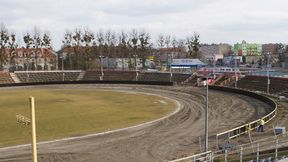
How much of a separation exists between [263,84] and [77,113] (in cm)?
4660

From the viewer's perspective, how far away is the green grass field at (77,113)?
39875mm

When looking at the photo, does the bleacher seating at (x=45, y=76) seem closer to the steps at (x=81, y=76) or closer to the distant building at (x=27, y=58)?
the steps at (x=81, y=76)

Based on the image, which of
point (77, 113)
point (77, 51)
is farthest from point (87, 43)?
point (77, 113)

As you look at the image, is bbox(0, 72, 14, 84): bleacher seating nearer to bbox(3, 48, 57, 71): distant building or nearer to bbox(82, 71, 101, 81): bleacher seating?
bbox(3, 48, 57, 71): distant building

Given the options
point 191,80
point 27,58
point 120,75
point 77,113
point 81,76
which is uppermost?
point 27,58

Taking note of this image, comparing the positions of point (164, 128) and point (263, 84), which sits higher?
point (263, 84)

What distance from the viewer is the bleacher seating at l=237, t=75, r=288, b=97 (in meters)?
75.8

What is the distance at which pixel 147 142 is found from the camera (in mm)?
35750

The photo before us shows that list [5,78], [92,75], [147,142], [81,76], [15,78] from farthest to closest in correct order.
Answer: [81,76] → [92,75] → [15,78] → [5,78] → [147,142]

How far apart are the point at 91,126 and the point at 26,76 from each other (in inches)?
3089

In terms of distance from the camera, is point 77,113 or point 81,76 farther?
point 81,76

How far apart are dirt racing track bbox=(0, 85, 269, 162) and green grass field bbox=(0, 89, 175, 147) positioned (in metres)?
2.76

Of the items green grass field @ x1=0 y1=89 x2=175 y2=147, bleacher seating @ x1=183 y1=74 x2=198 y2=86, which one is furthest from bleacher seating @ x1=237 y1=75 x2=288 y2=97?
green grass field @ x1=0 y1=89 x2=175 y2=147

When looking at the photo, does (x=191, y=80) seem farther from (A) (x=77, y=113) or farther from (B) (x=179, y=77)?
(A) (x=77, y=113)
